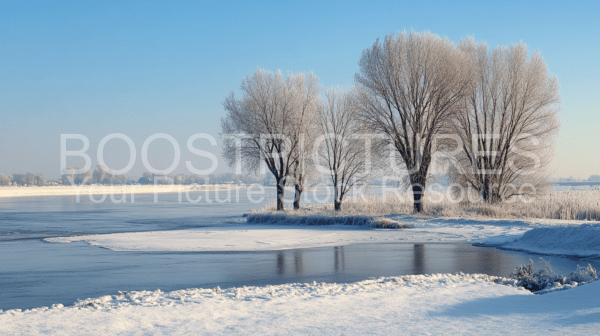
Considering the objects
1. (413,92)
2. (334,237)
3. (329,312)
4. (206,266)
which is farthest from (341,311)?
(413,92)

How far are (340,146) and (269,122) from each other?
16.9 ft

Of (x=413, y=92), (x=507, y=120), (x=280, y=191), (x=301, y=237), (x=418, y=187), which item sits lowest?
(x=301, y=237)

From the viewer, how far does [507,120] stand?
29.1m

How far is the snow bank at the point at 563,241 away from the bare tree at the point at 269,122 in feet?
63.1

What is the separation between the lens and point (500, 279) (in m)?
9.27

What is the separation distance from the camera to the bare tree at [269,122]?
3269cm

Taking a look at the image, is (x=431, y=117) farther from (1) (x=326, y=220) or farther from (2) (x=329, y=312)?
(2) (x=329, y=312)

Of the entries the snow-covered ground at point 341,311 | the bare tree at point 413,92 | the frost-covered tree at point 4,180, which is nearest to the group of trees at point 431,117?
the bare tree at point 413,92

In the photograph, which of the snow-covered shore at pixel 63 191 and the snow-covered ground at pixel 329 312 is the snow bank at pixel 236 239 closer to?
the snow-covered ground at pixel 329 312

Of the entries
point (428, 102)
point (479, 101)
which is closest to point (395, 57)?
point (428, 102)

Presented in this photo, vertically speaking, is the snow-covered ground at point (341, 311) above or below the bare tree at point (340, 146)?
below

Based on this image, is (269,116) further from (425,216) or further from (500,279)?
(500,279)

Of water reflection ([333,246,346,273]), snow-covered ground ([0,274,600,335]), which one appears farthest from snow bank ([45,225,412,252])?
snow-covered ground ([0,274,600,335])

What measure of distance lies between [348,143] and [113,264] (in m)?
22.2
